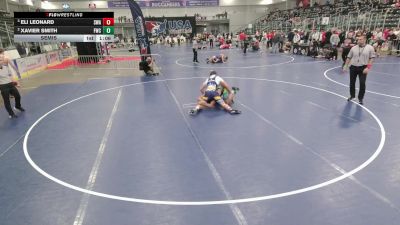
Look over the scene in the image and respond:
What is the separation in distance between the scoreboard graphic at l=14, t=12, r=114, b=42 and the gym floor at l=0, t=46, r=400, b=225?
15.7 feet

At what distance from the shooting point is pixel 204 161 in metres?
5.73

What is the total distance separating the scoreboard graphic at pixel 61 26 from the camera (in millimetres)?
13906

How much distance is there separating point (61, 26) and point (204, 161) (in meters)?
12.2

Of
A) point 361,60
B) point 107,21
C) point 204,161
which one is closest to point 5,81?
point 204,161

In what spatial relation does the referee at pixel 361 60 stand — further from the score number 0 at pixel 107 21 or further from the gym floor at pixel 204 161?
the score number 0 at pixel 107 21

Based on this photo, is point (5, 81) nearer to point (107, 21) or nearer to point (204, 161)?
point (204, 161)

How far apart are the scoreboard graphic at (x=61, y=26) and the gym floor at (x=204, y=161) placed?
4778 mm

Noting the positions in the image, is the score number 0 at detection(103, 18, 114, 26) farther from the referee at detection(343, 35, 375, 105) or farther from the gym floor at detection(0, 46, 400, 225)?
the referee at detection(343, 35, 375, 105)

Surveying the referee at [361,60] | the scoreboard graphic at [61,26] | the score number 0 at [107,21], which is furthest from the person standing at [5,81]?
the referee at [361,60]

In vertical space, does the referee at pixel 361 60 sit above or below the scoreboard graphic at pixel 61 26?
below

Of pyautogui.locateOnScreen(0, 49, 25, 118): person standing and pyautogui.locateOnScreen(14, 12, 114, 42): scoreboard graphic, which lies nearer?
pyautogui.locateOnScreen(0, 49, 25, 118): person standing

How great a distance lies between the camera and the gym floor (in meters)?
4.23

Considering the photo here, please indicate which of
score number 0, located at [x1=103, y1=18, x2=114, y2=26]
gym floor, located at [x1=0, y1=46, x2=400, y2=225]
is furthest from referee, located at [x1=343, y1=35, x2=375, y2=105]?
score number 0, located at [x1=103, y1=18, x2=114, y2=26]

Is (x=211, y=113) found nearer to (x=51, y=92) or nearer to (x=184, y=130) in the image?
(x=184, y=130)
